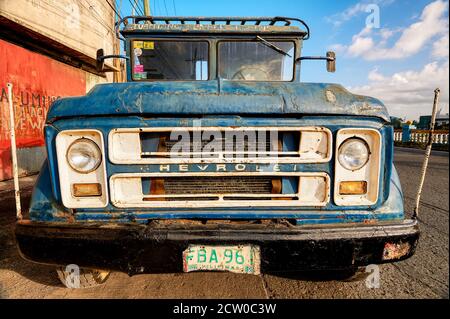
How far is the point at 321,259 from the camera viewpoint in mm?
1586

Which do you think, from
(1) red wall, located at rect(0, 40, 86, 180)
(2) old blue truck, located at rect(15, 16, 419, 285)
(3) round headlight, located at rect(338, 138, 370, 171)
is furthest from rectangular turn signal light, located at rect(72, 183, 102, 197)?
(1) red wall, located at rect(0, 40, 86, 180)

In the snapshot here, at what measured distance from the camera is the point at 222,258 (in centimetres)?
156

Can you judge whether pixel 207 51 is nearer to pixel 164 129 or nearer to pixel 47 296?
pixel 164 129

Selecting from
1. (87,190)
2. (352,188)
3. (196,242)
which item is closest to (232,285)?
(196,242)

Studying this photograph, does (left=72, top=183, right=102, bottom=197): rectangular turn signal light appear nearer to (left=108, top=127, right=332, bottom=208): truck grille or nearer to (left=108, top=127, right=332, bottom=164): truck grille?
(left=108, top=127, right=332, bottom=208): truck grille

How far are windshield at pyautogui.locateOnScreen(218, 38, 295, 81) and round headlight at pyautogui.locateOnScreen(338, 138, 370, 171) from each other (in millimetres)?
1385

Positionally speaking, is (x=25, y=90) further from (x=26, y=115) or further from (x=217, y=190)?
(x=217, y=190)

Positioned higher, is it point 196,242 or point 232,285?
point 196,242

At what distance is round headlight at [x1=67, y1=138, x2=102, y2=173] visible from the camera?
1.69 m

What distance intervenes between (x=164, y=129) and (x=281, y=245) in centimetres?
99

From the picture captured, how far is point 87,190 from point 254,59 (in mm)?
2047

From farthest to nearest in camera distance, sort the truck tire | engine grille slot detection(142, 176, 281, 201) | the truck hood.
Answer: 1. the truck tire
2. engine grille slot detection(142, 176, 281, 201)
3. the truck hood

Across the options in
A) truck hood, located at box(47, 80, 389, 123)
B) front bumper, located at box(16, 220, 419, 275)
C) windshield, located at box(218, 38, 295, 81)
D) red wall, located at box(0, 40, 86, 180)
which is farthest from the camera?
red wall, located at box(0, 40, 86, 180)
